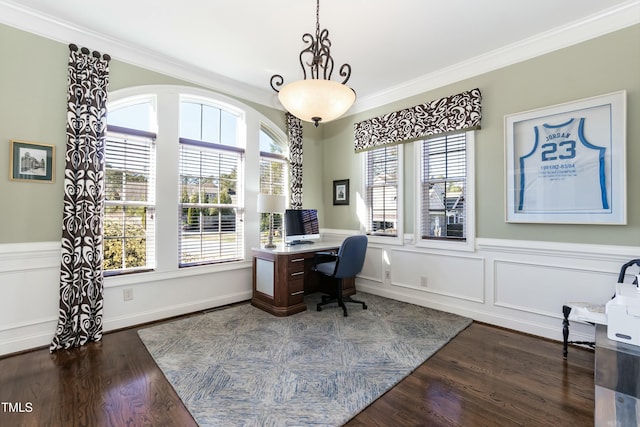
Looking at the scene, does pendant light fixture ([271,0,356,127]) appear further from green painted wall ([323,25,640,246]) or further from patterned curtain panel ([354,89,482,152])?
green painted wall ([323,25,640,246])

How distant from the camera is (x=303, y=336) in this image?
2.88 m

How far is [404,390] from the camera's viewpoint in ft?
6.67

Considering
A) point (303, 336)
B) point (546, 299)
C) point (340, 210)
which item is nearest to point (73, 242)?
point (303, 336)

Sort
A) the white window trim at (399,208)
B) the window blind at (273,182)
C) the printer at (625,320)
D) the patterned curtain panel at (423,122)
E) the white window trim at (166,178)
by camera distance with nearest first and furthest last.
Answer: the printer at (625,320), the white window trim at (166,178), the patterned curtain panel at (423,122), the white window trim at (399,208), the window blind at (273,182)

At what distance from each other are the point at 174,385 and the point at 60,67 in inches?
114

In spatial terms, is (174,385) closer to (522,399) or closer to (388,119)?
(522,399)

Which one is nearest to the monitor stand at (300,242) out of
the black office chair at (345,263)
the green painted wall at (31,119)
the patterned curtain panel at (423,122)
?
the black office chair at (345,263)

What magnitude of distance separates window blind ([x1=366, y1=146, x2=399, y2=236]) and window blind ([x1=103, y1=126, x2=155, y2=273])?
2792 mm

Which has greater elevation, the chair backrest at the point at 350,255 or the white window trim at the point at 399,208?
the white window trim at the point at 399,208

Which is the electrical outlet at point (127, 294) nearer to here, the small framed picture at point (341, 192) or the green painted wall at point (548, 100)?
the small framed picture at point (341, 192)

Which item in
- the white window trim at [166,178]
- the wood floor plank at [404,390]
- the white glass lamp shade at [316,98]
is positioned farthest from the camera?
the white window trim at [166,178]

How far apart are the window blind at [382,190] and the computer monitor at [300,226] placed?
32.2 inches

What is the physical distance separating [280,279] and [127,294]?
157 centimetres

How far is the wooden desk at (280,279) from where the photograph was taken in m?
3.43
